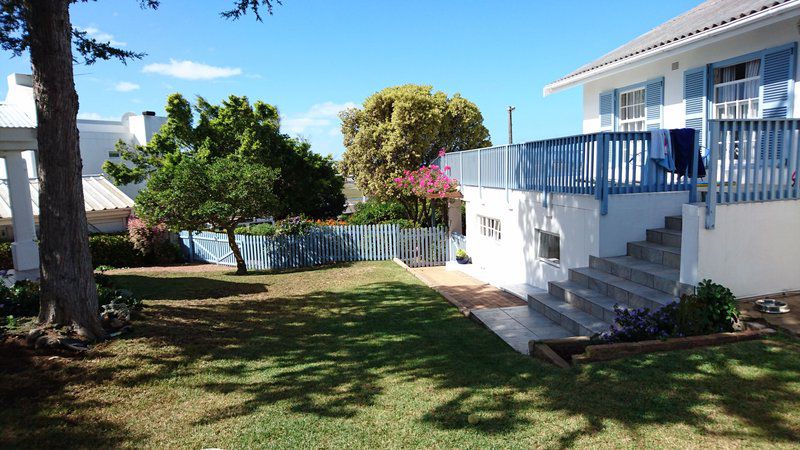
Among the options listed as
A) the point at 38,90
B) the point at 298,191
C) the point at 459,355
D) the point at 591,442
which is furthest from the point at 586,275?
the point at 298,191

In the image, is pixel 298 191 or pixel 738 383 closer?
pixel 738 383

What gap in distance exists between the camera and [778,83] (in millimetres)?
7934

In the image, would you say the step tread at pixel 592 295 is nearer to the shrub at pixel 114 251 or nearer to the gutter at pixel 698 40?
the gutter at pixel 698 40

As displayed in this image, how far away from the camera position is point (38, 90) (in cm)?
590

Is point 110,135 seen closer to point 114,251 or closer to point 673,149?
point 114,251

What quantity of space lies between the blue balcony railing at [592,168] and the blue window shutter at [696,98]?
70.8 inches

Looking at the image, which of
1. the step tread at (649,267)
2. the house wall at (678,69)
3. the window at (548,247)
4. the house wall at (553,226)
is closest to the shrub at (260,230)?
the house wall at (553,226)

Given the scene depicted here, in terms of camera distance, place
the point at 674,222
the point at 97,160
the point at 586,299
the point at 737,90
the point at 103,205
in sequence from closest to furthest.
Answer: the point at 586,299
the point at 674,222
the point at 737,90
the point at 103,205
the point at 97,160

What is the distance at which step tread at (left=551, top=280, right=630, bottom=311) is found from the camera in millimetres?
6803

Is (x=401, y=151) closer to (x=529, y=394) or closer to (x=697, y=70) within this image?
(x=697, y=70)

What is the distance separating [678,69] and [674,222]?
13.9 feet

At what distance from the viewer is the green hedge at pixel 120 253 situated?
61.9ft

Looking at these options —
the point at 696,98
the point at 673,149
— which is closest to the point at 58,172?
the point at 673,149

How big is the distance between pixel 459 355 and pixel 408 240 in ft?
36.6
